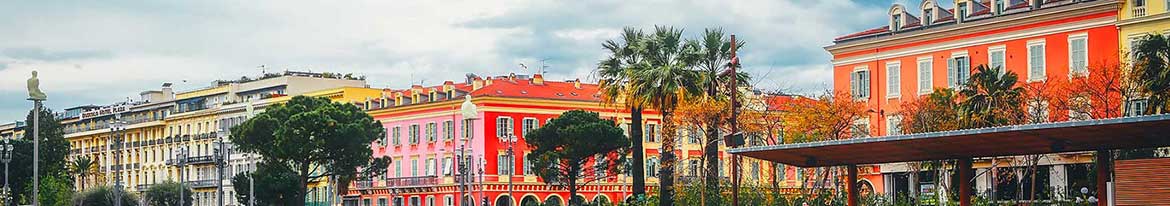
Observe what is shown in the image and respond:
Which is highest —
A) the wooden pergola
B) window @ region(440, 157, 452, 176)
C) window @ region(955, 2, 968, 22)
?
window @ region(955, 2, 968, 22)

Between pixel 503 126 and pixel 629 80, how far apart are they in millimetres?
32847

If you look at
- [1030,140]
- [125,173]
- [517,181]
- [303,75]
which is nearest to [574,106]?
[517,181]

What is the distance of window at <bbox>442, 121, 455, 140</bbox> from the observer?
9544 centimetres

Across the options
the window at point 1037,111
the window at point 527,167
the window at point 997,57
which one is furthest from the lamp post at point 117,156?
the window at point 1037,111

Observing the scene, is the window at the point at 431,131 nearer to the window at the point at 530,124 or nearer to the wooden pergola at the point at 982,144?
the window at the point at 530,124

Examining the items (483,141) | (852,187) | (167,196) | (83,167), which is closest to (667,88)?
(852,187)

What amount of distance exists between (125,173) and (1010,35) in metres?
82.5

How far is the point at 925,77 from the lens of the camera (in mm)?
66062

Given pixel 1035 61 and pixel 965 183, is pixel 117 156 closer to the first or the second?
pixel 1035 61

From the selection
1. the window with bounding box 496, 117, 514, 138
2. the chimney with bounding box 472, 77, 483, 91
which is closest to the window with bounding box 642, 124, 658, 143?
the window with bounding box 496, 117, 514, 138

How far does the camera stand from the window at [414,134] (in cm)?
9894

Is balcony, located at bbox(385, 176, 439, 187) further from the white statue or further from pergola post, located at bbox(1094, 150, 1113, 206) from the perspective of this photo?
pergola post, located at bbox(1094, 150, 1113, 206)

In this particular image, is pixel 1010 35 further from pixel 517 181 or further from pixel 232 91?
pixel 232 91

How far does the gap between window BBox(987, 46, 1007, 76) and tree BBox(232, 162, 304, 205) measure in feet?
107
